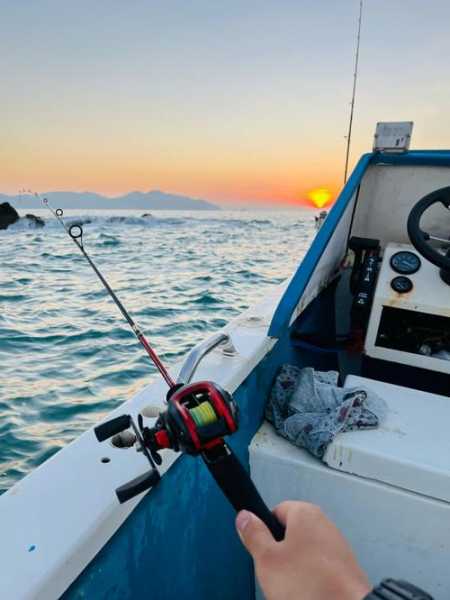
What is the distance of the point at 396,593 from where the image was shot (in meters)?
0.46

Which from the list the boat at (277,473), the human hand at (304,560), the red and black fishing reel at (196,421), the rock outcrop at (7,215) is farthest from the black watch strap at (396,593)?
the rock outcrop at (7,215)

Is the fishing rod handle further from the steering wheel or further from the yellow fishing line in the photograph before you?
the steering wheel

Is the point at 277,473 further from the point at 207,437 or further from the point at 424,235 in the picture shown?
the point at 424,235

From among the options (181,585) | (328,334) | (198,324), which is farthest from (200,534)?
(198,324)

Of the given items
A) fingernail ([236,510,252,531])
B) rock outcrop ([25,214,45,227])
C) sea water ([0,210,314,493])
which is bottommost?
rock outcrop ([25,214,45,227])

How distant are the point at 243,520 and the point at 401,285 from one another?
77.7 inches

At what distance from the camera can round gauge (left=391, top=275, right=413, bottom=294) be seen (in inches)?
90.1

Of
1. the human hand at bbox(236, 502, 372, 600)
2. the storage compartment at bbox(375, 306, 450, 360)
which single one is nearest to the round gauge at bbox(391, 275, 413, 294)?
the storage compartment at bbox(375, 306, 450, 360)

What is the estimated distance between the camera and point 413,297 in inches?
89.0

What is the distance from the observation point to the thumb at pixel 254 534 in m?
0.57

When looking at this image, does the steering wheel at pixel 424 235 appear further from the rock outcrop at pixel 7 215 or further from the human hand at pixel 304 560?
the rock outcrop at pixel 7 215

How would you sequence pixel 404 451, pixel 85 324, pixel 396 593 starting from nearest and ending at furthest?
pixel 396 593, pixel 404 451, pixel 85 324

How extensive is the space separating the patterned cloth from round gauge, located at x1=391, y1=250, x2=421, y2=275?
3.02 ft

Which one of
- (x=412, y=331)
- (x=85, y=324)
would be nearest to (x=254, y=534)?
(x=412, y=331)
